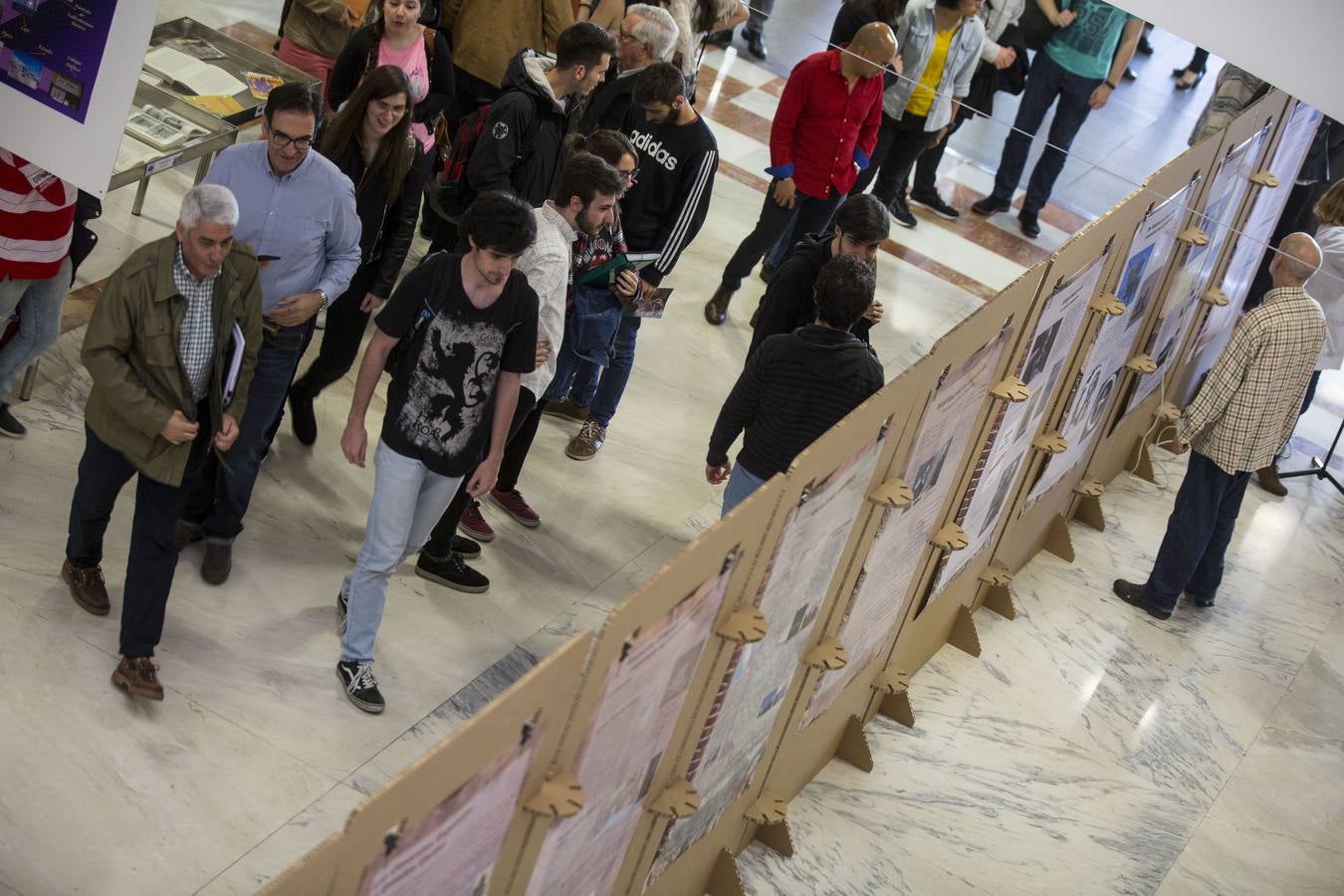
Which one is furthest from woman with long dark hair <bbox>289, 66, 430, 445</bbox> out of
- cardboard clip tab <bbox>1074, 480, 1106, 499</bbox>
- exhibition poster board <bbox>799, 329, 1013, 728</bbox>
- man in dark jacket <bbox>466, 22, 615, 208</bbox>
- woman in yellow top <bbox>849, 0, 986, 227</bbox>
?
cardboard clip tab <bbox>1074, 480, 1106, 499</bbox>

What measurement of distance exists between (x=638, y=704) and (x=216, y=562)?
2.28 meters

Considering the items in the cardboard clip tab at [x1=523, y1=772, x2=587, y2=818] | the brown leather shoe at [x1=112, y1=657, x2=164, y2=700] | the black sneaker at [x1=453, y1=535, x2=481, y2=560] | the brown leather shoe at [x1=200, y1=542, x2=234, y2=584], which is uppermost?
the cardboard clip tab at [x1=523, y1=772, x2=587, y2=818]

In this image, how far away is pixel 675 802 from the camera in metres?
4.18

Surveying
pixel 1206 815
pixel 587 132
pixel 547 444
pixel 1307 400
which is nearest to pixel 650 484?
pixel 547 444

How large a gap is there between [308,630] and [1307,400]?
5262 mm

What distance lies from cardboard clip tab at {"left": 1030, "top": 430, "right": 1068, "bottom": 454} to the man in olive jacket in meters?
3.00

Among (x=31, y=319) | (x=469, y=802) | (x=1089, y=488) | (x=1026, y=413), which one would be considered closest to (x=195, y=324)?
(x=31, y=319)

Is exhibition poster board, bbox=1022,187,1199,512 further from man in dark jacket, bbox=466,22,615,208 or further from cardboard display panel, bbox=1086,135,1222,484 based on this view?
man in dark jacket, bbox=466,22,615,208

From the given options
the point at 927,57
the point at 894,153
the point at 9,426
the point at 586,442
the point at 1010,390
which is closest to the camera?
the point at 1010,390

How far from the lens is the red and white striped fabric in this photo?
195 inches

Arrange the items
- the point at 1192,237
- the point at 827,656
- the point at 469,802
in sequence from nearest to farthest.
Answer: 1. the point at 469,802
2. the point at 827,656
3. the point at 1192,237

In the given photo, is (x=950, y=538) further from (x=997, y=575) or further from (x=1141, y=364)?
(x=1141, y=364)

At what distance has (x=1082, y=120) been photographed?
9227 millimetres

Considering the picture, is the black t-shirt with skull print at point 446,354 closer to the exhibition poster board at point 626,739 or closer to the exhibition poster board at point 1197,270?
the exhibition poster board at point 626,739
